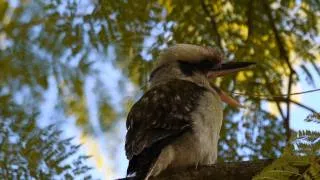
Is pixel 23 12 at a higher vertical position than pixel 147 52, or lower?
higher

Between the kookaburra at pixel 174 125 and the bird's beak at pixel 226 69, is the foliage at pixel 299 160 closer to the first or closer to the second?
the kookaburra at pixel 174 125

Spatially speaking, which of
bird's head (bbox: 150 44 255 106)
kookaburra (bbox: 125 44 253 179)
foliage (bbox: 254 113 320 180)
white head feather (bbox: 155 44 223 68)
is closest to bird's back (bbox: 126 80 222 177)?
kookaburra (bbox: 125 44 253 179)

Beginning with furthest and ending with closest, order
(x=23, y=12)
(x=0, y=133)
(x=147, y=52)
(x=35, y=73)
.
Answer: (x=23, y=12), (x=35, y=73), (x=147, y=52), (x=0, y=133)

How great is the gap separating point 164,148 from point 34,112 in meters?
1.71

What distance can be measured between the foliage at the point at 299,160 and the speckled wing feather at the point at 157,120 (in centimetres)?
97

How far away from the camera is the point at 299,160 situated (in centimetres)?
296

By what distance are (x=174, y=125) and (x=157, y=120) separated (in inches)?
3.9

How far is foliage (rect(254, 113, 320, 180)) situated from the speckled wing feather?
97cm

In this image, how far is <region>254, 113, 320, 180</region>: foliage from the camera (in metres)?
2.94

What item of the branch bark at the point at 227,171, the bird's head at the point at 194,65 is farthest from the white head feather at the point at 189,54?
the branch bark at the point at 227,171

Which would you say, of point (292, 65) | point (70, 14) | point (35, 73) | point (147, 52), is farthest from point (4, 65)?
point (292, 65)

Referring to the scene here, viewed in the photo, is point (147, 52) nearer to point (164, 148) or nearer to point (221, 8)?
point (221, 8)

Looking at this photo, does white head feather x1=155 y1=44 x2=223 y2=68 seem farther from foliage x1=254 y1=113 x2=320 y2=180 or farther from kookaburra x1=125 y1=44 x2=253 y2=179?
foliage x1=254 y1=113 x2=320 y2=180

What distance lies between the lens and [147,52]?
5750mm
